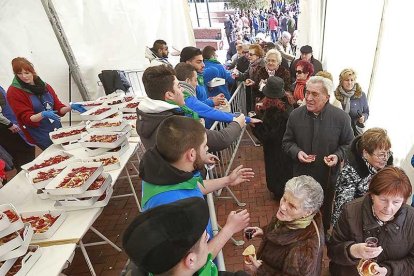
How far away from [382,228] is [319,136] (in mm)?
1207

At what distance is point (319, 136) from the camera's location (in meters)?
2.99

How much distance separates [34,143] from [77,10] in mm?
3250

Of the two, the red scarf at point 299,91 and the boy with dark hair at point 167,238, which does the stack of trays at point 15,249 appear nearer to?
the boy with dark hair at point 167,238

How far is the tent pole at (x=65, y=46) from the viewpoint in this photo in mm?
5835

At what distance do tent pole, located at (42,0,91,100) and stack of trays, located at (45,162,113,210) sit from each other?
13.5ft

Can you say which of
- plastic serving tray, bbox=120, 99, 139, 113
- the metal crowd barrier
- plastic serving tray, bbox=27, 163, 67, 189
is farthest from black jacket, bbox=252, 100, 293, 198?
plastic serving tray, bbox=27, 163, 67, 189

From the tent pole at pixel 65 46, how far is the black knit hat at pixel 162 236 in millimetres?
6206

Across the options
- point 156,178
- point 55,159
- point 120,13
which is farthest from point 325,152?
point 120,13

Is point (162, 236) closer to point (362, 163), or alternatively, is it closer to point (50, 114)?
point (362, 163)

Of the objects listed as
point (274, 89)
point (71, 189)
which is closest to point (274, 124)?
point (274, 89)

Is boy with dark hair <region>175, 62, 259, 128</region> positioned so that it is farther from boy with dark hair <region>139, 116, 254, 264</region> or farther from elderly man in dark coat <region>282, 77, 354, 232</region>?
boy with dark hair <region>139, 116, 254, 264</region>

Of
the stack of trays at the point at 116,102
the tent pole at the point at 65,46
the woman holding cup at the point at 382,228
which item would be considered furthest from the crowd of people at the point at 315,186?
the tent pole at the point at 65,46

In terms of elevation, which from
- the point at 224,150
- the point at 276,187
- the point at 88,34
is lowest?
the point at 276,187

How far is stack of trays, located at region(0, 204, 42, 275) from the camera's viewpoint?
2.09m
